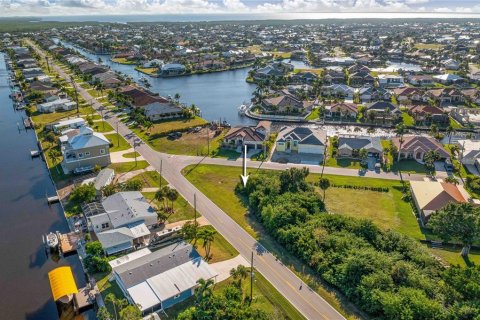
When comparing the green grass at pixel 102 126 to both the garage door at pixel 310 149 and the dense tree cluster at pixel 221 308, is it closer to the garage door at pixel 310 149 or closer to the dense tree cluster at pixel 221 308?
the garage door at pixel 310 149

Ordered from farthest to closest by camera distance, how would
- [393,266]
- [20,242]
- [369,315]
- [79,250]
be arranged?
[20,242] < [79,250] < [393,266] < [369,315]

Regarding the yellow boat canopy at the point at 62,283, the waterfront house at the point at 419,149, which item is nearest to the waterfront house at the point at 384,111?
the waterfront house at the point at 419,149

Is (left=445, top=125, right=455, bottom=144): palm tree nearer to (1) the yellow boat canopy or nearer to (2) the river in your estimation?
(2) the river

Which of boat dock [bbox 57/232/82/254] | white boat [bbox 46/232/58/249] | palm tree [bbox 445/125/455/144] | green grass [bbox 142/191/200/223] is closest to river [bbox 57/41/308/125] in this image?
green grass [bbox 142/191/200/223]

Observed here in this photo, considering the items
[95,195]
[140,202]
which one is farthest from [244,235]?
[95,195]

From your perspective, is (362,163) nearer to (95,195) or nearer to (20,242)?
(95,195)
